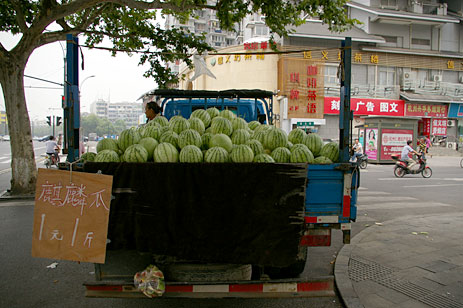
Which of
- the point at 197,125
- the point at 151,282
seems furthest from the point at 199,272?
the point at 197,125

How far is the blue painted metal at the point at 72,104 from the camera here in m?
3.00

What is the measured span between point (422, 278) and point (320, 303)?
1.46 meters

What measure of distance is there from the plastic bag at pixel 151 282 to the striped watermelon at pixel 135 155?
93 centimetres

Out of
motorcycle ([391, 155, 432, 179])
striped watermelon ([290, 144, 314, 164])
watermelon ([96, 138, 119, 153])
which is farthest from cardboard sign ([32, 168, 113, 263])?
motorcycle ([391, 155, 432, 179])

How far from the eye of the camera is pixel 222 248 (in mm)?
2662

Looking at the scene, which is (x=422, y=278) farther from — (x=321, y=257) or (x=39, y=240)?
(x=39, y=240)

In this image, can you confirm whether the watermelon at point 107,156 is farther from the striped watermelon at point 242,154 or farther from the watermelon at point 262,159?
the watermelon at point 262,159

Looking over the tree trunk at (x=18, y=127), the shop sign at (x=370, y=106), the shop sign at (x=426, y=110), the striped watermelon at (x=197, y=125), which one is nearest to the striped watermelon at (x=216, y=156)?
the striped watermelon at (x=197, y=125)

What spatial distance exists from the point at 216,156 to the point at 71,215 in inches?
49.0

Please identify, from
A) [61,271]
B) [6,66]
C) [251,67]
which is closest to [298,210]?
[61,271]

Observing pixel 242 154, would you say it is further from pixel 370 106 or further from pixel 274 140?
pixel 370 106

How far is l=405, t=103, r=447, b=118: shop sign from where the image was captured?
87.6 feet

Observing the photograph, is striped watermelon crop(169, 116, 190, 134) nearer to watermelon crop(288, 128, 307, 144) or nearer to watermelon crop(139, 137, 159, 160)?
watermelon crop(139, 137, 159, 160)

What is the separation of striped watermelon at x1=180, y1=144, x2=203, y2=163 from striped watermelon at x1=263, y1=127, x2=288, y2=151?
75 cm
